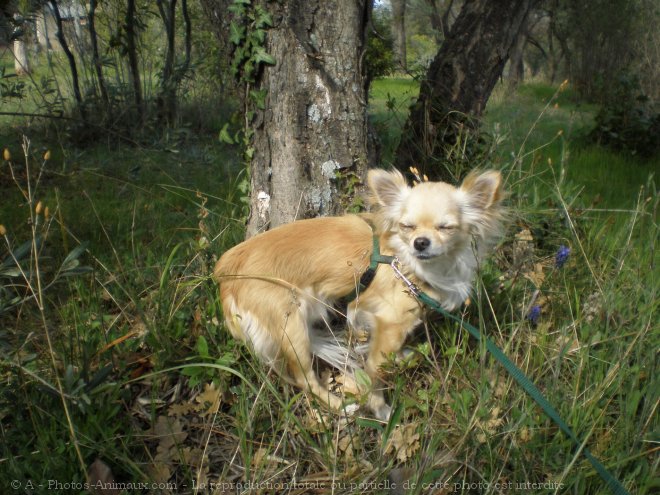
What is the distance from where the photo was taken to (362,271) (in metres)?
2.25

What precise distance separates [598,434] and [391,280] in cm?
96

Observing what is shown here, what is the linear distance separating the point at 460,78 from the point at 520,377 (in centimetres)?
252

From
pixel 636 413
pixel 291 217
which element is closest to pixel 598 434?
pixel 636 413

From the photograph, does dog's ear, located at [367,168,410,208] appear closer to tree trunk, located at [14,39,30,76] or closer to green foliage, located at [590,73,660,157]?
tree trunk, located at [14,39,30,76]

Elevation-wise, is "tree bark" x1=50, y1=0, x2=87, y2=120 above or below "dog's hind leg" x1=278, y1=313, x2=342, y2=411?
above

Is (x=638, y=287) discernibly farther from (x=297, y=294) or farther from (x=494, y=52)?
(x=494, y=52)

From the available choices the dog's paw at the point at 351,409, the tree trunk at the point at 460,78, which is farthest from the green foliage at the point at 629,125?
the dog's paw at the point at 351,409

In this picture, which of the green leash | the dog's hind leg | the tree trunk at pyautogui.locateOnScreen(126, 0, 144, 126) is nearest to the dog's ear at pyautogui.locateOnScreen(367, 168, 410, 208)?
the green leash

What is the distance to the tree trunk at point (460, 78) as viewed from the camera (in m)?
3.43

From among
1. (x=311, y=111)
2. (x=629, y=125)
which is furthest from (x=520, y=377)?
(x=629, y=125)

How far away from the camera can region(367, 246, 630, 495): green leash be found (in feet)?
4.83

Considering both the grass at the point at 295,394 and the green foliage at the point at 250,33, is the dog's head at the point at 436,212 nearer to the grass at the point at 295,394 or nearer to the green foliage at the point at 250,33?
the grass at the point at 295,394

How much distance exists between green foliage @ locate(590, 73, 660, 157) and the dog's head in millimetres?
4374

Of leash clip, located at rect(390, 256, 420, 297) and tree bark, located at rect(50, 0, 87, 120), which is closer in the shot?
leash clip, located at rect(390, 256, 420, 297)
